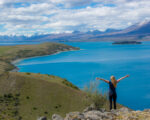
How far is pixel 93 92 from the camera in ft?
92.6

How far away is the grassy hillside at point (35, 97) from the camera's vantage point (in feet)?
132

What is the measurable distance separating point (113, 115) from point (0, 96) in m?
35.1

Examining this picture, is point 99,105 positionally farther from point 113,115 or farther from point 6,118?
point 6,118

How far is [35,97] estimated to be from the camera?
44.9m

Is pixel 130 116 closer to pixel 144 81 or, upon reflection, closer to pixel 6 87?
pixel 6 87

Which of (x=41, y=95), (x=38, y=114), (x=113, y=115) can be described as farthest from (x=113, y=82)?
(x=41, y=95)

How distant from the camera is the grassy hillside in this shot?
4019cm

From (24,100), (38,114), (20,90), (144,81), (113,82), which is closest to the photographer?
(113,82)

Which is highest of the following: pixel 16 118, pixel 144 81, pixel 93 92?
pixel 144 81

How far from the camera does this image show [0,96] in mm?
44469

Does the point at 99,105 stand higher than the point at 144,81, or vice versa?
the point at 144,81

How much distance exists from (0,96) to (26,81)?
300 inches

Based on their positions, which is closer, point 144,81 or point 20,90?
point 20,90

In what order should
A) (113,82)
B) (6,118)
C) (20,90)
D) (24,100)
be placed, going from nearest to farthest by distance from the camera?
(113,82) < (6,118) < (24,100) < (20,90)
